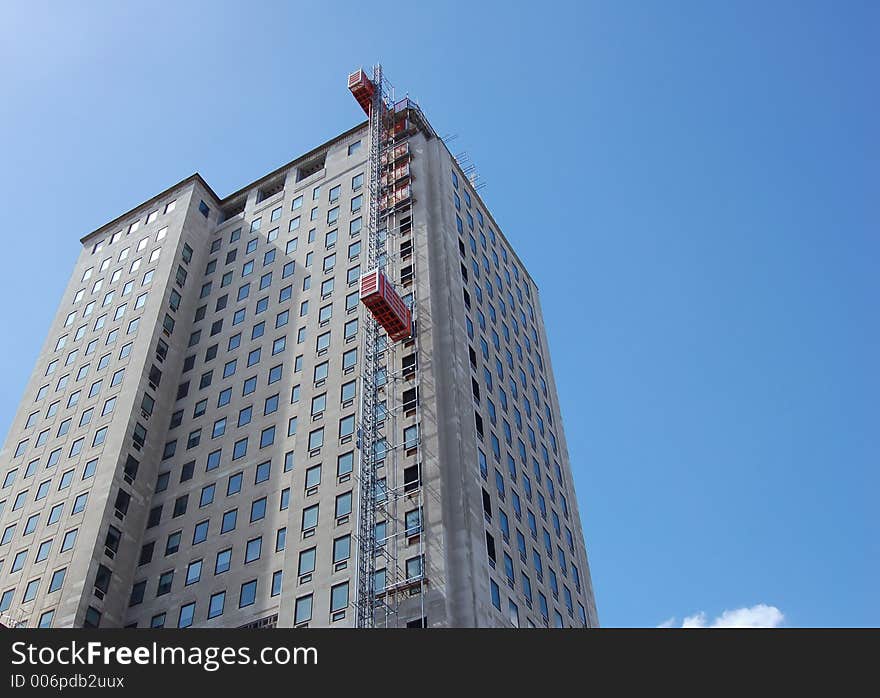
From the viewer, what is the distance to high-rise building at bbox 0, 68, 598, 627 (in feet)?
198

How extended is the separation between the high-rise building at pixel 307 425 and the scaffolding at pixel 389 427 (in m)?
0.17

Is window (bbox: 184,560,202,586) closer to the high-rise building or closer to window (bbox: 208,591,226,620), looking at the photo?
the high-rise building

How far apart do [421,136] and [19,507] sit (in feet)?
154

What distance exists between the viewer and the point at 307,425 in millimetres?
69562

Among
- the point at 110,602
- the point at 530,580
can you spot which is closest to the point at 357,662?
the point at 530,580

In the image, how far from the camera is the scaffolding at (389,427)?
184 ft

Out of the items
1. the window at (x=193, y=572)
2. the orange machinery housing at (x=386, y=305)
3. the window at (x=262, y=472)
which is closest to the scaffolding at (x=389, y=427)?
the orange machinery housing at (x=386, y=305)

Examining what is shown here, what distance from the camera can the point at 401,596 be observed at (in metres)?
55.7

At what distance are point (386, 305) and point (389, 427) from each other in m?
8.59

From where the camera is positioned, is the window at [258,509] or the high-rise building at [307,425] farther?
the window at [258,509]

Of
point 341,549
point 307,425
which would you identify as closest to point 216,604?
point 341,549

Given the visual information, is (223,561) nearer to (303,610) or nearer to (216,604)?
(216,604)

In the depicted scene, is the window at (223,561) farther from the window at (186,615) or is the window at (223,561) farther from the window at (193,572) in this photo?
the window at (186,615)

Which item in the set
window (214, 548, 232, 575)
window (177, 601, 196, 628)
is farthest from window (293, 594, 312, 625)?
window (177, 601, 196, 628)
